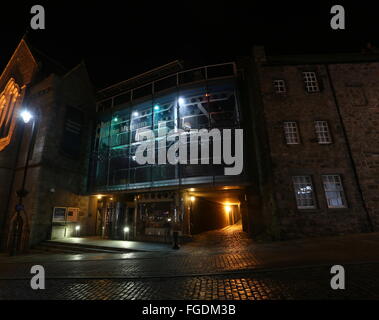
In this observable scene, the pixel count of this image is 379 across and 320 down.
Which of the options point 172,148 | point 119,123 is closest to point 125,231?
point 172,148

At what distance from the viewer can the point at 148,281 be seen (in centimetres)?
538

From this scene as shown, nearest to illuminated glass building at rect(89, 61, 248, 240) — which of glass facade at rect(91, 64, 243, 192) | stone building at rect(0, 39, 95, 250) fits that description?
glass facade at rect(91, 64, 243, 192)

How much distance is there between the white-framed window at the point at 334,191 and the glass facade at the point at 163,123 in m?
6.02

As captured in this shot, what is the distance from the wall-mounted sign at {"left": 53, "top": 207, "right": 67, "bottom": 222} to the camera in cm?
1528

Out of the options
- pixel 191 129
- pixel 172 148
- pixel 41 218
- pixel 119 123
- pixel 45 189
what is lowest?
pixel 41 218

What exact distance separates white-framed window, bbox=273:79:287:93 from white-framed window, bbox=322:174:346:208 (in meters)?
6.20

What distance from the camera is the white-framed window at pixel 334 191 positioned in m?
10.9

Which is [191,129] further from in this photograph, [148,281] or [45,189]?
[45,189]

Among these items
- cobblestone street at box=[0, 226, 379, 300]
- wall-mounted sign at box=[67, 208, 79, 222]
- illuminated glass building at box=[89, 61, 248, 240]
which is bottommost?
cobblestone street at box=[0, 226, 379, 300]

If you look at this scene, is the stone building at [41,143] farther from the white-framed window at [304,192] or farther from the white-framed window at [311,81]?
the white-framed window at [311,81]

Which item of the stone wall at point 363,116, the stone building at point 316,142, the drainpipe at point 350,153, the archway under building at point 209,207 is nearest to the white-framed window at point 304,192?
the stone building at point 316,142

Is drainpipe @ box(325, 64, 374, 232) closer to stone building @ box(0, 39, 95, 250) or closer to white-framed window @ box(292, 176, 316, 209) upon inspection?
white-framed window @ box(292, 176, 316, 209)
